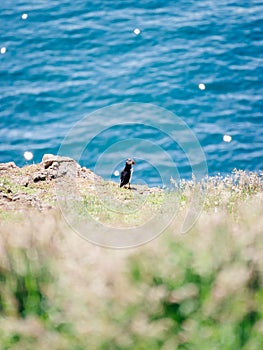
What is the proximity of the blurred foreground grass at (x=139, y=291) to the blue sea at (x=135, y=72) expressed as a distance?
38.7ft

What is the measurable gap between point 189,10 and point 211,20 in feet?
3.05

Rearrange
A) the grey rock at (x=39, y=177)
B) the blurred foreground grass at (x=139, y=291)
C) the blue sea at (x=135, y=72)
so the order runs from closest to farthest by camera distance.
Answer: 1. the blurred foreground grass at (x=139, y=291)
2. the grey rock at (x=39, y=177)
3. the blue sea at (x=135, y=72)

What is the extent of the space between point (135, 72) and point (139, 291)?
1528 centimetres

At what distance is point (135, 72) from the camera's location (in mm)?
18250

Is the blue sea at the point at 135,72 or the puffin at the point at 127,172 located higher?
the puffin at the point at 127,172

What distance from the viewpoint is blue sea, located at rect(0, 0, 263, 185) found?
54.9 feet

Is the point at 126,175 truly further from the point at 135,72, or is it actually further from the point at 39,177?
the point at 135,72

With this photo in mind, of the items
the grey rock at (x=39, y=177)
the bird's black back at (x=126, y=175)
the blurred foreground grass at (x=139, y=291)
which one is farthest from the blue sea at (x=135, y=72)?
the blurred foreground grass at (x=139, y=291)

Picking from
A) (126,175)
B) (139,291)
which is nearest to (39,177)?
(126,175)

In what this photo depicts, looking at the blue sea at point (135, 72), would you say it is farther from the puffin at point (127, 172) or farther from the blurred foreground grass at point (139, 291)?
the blurred foreground grass at point (139, 291)

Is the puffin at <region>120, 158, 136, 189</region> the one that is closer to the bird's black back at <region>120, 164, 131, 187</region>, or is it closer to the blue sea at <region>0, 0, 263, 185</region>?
the bird's black back at <region>120, 164, 131, 187</region>

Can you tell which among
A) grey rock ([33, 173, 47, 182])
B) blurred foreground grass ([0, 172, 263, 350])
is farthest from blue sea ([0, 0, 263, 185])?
blurred foreground grass ([0, 172, 263, 350])

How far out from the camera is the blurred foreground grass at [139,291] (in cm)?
326

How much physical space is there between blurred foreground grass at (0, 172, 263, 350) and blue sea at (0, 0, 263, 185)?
465 inches
